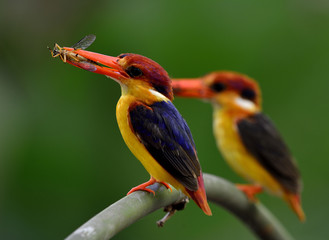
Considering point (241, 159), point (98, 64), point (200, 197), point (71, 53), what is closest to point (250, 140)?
point (241, 159)

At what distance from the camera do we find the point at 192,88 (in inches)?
109

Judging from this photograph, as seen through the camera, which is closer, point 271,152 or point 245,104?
point 271,152

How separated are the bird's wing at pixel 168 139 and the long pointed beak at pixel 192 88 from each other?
133 cm

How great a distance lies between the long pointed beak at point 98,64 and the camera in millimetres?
1041

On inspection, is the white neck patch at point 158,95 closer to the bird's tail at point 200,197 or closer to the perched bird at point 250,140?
the bird's tail at point 200,197

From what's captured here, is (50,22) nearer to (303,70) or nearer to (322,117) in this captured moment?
(303,70)

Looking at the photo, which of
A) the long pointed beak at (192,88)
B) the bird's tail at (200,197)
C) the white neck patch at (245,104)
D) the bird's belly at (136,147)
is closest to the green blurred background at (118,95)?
the long pointed beak at (192,88)

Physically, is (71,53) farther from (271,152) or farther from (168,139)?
(271,152)

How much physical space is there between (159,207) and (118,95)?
1.06m

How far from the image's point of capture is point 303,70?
3.04 metres

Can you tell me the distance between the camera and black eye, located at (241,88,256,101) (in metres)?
2.91

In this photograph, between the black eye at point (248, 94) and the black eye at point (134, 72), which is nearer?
the black eye at point (134, 72)

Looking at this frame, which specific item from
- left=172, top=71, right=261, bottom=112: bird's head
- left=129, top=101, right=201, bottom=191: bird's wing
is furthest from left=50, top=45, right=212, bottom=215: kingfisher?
left=172, top=71, right=261, bottom=112: bird's head

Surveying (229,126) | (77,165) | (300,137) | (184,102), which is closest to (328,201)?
(300,137)
